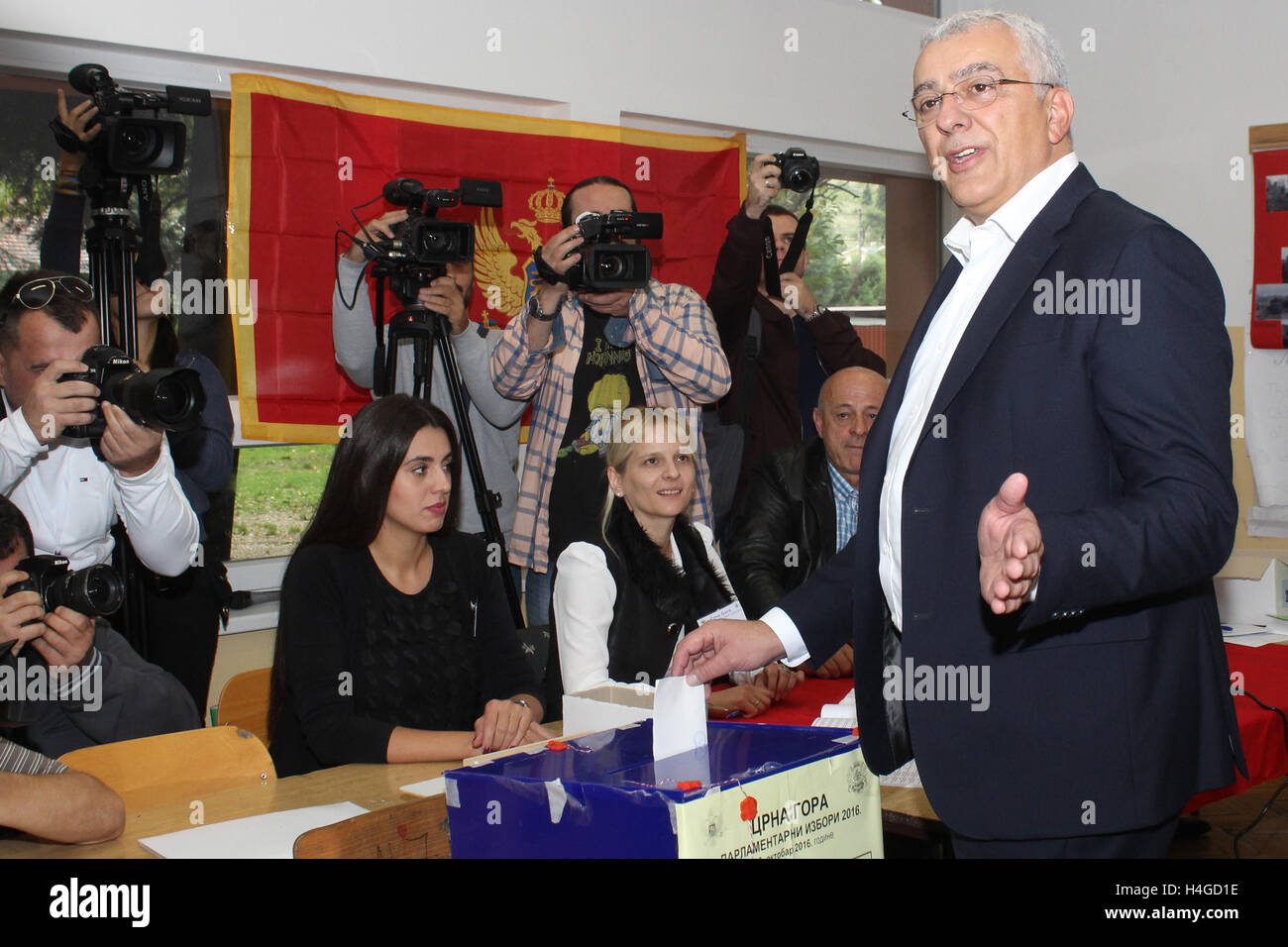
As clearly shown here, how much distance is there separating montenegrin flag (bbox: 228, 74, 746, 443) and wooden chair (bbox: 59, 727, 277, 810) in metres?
1.45

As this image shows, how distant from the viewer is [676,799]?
3.52 ft

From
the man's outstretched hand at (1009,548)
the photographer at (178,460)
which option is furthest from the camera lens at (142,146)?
the man's outstretched hand at (1009,548)

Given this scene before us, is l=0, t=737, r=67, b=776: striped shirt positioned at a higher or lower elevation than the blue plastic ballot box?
lower

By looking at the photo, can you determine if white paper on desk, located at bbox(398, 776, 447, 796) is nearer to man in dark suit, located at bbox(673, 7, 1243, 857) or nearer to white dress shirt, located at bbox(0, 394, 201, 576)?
man in dark suit, located at bbox(673, 7, 1243, 857)

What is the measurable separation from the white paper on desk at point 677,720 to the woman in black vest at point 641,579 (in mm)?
938

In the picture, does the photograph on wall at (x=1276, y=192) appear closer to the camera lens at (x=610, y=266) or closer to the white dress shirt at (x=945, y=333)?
the camera lens at (x=610, y=266)

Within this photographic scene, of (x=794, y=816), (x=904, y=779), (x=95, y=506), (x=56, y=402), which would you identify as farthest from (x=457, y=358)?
(x=794, y=816)

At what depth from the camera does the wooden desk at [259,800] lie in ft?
4.93

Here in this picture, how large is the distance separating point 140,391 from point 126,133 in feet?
→ 2.52

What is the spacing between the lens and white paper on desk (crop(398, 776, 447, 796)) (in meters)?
1.68

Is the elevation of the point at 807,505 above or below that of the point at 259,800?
above

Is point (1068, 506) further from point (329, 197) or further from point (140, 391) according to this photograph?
point (329, 197)

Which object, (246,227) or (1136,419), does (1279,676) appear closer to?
(1136,419)

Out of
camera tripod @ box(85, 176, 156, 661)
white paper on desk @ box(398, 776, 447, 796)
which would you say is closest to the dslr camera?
camera tripod @ box(85, 176, 156, 661)
